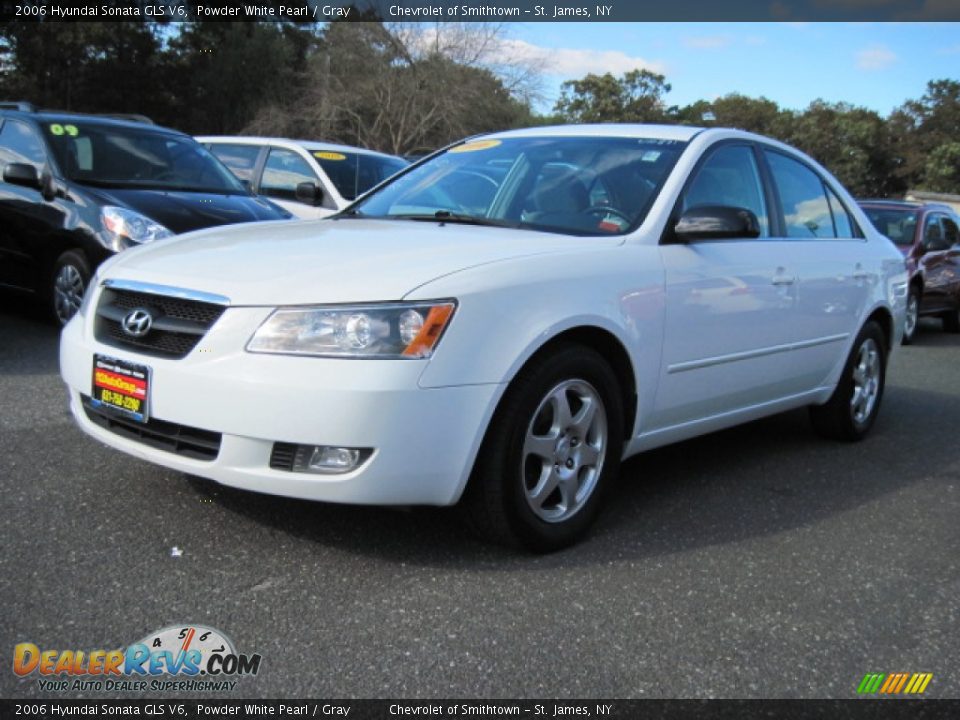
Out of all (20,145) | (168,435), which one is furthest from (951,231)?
(168,435)

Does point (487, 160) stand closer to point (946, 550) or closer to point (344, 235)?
point (344, 235)

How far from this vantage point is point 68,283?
→ 6.78 m

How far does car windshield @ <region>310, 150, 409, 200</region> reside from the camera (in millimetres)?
10008

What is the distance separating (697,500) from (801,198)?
1872 millimetres

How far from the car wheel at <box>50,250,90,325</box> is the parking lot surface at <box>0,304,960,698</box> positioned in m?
2.46

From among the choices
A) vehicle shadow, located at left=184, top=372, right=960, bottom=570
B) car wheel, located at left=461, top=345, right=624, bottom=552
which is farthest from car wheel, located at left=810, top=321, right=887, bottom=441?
car wheel, located at left=461, top=345, right=624, bottom=552

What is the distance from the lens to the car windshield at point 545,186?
12.6 ft

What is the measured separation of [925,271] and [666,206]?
8965mm

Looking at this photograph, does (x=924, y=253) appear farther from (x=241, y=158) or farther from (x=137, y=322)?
(x=137, y=322)

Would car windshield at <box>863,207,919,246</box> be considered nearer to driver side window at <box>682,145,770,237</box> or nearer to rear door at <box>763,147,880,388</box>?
rear door at <box>763,147,880,388</box>

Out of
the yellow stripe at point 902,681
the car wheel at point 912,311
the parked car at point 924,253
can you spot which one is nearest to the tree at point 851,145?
the parked car at point 924,253

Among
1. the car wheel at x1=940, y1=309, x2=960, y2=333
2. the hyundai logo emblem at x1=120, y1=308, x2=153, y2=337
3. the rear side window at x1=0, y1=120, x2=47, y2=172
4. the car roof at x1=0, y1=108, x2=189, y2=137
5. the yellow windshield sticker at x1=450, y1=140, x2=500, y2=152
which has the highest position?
the car roof at x1=0, y1=108, x2=189, y2=137
